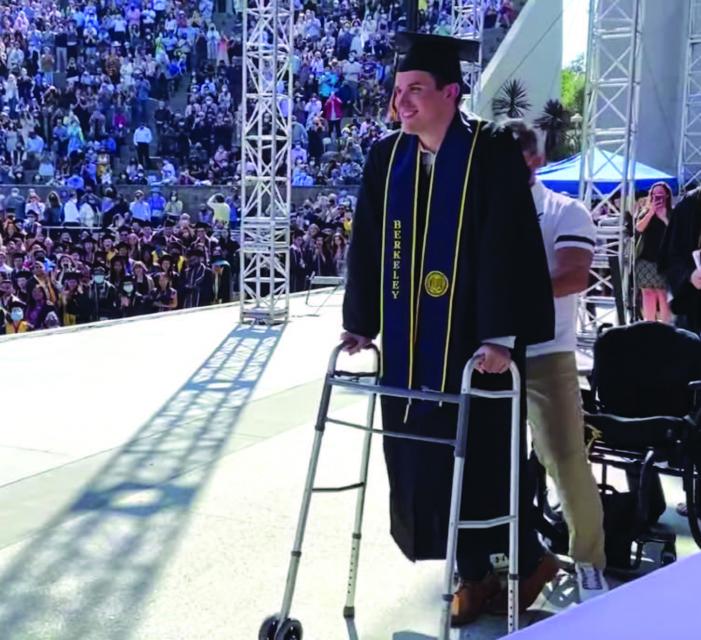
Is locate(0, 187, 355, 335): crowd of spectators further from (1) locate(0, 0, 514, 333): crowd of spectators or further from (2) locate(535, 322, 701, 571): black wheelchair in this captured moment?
(2) locate(535, 322, 701, 571): black wheelchair

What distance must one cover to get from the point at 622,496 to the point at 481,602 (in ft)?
3.08

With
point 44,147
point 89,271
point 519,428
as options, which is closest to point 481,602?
point 519,428

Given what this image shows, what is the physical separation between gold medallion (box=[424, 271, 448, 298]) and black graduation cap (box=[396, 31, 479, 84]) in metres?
0.64

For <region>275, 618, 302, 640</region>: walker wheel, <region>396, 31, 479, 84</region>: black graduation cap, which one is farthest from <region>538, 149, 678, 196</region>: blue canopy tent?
<region>275, 618, 302, 640</region>: walker wheel

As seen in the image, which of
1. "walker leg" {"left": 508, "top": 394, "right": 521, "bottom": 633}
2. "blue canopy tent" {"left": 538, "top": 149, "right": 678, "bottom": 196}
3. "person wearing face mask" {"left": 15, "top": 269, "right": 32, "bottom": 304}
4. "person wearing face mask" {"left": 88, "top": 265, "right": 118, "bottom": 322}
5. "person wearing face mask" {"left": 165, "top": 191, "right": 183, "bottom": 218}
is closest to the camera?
"walker leg" {"left": 508, "top": 394, "right": 521, "bottom": 633}

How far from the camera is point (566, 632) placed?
1.62 meters

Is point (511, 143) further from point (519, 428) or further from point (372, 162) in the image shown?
point (519, 428)

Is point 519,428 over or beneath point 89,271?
over

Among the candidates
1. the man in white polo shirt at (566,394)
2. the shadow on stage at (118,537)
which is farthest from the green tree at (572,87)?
the man in white polo shirt at (566,394)

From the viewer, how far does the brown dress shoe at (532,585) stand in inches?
139

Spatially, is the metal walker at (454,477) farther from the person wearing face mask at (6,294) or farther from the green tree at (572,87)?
the green tree at (572,87)

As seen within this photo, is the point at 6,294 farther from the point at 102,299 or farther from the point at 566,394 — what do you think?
the point at 566,394

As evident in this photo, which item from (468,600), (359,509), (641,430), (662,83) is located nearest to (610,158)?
→ (641,430)

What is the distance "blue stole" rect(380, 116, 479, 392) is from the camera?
3.07m
